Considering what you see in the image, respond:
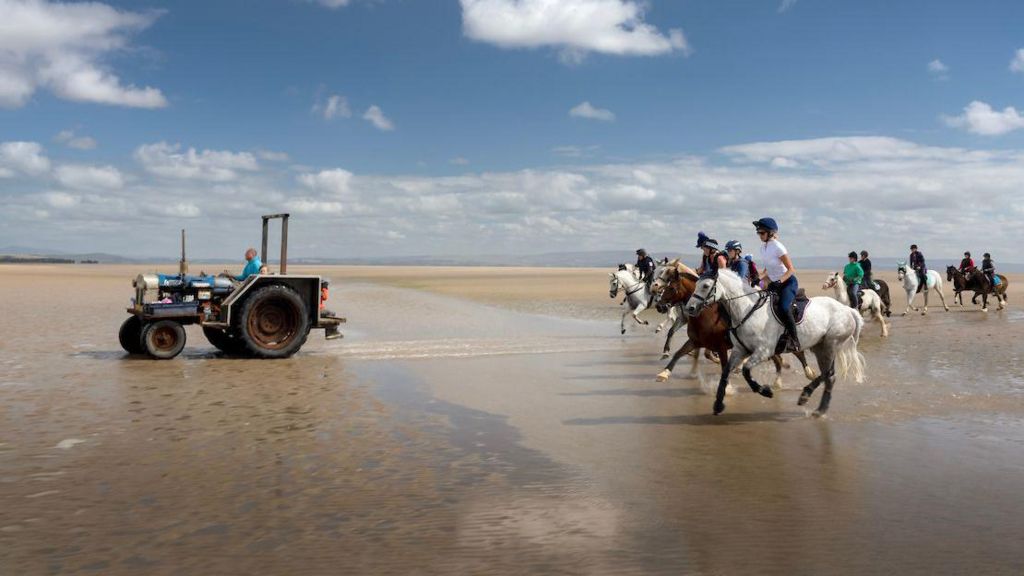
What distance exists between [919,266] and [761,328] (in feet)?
70.4

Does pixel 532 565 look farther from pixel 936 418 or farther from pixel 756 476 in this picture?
pixel 936 418

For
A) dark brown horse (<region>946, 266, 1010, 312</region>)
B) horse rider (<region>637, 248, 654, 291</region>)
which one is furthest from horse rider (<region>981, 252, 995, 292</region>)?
horse rider (<region>637, 248, 654, 291</region>)

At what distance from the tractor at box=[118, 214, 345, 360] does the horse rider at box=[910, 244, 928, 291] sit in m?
21.9

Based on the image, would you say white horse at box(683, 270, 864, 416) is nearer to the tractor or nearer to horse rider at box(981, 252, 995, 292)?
the tractor

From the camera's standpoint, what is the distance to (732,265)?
14336 millimetres

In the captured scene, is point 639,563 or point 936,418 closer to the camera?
point 639,563

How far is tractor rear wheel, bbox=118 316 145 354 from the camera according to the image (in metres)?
13.8

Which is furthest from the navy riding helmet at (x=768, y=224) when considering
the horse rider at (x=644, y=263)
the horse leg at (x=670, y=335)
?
the horse rider at (x=644, y=263)

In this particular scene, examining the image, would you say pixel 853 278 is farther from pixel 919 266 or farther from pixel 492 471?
pixel 492 471

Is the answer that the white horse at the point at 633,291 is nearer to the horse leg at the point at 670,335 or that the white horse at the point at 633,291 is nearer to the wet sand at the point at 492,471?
the horse leg at the point at 670,335

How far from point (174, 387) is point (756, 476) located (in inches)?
316

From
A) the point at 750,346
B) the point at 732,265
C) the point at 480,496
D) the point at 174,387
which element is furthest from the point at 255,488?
the point at 732,265

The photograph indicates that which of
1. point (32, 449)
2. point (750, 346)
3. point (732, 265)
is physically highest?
point (732, 265)

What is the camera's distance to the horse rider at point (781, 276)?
9.23 m
